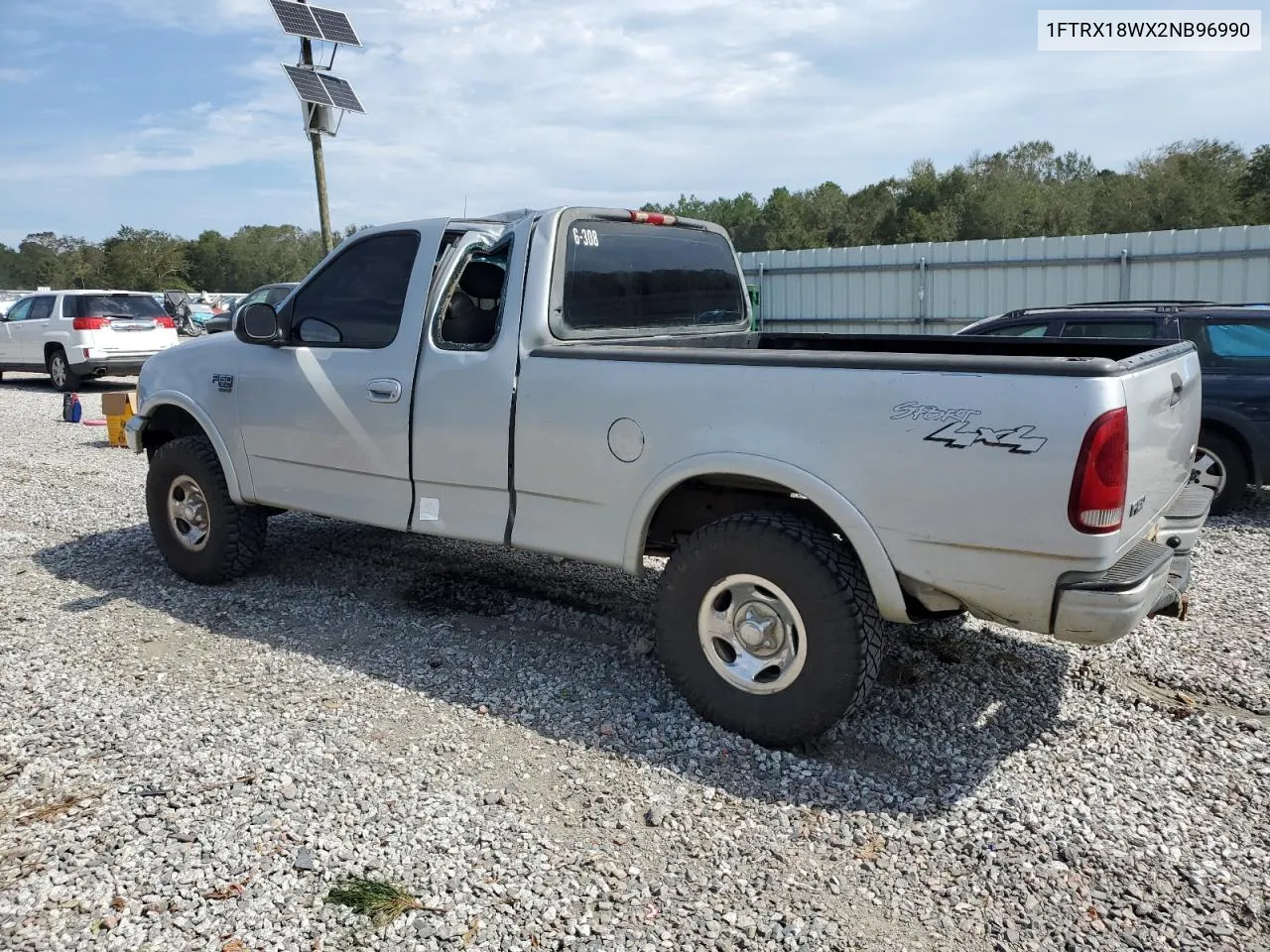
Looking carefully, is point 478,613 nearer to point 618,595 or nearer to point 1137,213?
point 618,595

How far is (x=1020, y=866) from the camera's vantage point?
3.11 meters

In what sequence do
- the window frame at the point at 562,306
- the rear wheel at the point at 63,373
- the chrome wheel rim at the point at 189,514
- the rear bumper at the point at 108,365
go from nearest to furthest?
the window frame at the point at 562,306, the chrome wheel rim at the point at 189,514, the rear bumper at the point at 108,365, the rear wheel at the point at 63,373

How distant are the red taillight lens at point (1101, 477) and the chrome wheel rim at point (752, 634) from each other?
40.8 inches

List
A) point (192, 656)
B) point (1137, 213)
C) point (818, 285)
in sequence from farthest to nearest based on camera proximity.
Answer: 1. point (1137, 213)
2. point (818, 285)
3. point (192, 656)

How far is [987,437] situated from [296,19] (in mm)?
16934

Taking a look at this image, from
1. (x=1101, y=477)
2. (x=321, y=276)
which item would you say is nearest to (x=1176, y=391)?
(x=1101, y=477)

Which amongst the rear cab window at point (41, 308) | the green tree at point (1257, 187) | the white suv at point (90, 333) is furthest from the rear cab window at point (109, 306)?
the green tree at point (1257, 187)

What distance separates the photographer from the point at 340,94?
56.4 ft

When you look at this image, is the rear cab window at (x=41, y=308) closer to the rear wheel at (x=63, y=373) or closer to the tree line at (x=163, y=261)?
the rear wheel at (x=63, y=373)

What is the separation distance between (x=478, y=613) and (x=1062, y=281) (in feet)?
39.0

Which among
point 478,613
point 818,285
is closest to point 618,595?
point 478,613

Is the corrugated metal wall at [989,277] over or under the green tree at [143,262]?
under

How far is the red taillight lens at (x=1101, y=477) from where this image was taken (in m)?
3.12

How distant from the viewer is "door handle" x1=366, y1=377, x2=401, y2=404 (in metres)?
4.82
